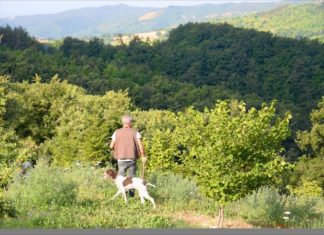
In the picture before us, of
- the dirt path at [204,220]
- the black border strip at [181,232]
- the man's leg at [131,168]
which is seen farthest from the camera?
the man's leg at [131,168]

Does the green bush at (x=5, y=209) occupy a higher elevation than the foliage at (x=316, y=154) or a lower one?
higher

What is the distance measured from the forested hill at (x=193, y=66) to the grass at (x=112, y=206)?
6635 cm

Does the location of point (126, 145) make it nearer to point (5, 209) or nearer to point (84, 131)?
point (5, 209)

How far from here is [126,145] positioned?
378 inches

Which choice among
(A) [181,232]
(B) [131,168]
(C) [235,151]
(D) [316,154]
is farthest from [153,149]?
(A) [181,232]

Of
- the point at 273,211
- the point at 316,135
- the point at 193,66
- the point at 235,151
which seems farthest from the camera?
the point at 193,66

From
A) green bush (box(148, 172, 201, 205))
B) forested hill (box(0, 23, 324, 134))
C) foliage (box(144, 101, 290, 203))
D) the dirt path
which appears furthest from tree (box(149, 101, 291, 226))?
forested hill (box(0, 23, 324, 134))

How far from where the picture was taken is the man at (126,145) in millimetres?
9547

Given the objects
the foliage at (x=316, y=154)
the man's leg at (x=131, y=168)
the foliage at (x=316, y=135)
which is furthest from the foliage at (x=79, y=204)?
the foliage at (x=316, y=135)

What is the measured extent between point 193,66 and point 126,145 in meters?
131

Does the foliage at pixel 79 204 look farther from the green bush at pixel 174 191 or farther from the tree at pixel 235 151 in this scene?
the tree at pixel 235 151

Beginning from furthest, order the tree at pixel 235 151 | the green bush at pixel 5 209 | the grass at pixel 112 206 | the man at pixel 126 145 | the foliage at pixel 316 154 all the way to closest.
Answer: the foliage at pixel 316 154
the man at pixel 126 145
the tree at pixel 235 151
the grass at pixel 112 206
the green bush at pixel 5 209

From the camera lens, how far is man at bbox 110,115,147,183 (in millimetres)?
9547

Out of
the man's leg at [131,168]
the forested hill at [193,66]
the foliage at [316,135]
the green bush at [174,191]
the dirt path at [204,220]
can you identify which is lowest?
the forested hill at [193,66]
